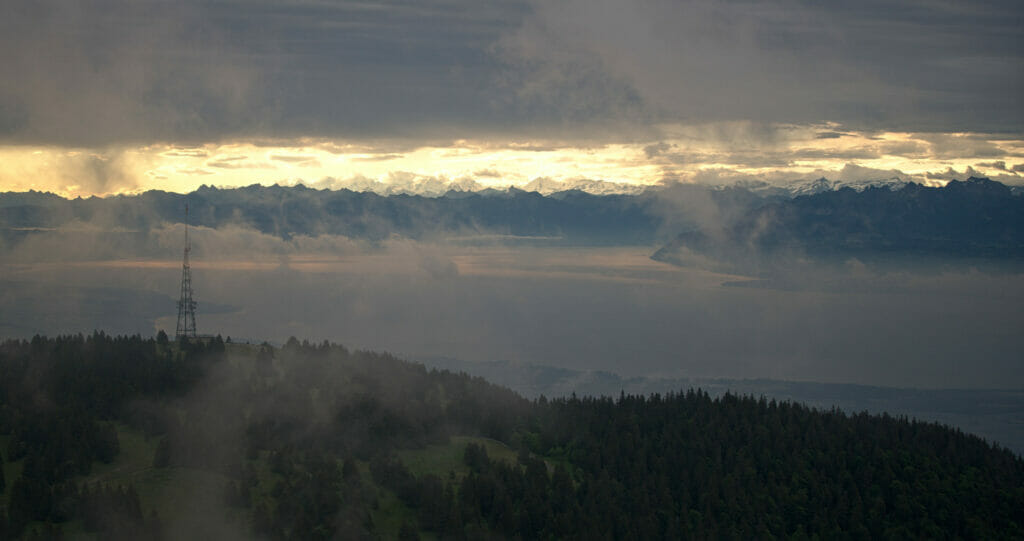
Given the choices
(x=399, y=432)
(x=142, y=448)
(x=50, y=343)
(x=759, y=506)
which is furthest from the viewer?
(x=50, y=343)

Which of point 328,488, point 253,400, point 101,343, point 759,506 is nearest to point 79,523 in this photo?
point 328,488

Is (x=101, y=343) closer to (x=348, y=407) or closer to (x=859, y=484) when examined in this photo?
(x=348, y=407)

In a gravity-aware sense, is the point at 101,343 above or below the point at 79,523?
above

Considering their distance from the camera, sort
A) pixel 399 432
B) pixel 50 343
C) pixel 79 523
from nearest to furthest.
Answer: pixel 79 523 < pixel 399 432 < pixel 50 343

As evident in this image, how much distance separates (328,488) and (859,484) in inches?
4067

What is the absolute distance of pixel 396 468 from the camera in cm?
15662

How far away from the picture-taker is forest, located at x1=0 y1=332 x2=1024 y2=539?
449ft

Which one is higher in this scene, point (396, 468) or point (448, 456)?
point (396, 468)

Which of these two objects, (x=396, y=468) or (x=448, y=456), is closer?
(x=396, y=468)

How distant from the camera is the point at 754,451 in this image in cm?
18662

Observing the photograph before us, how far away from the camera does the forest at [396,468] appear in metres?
137

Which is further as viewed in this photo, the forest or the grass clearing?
the grass clearing

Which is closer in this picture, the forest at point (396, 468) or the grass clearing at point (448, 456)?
the forest at point (396, 468)

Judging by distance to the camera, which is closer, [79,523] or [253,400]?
[79,523]
